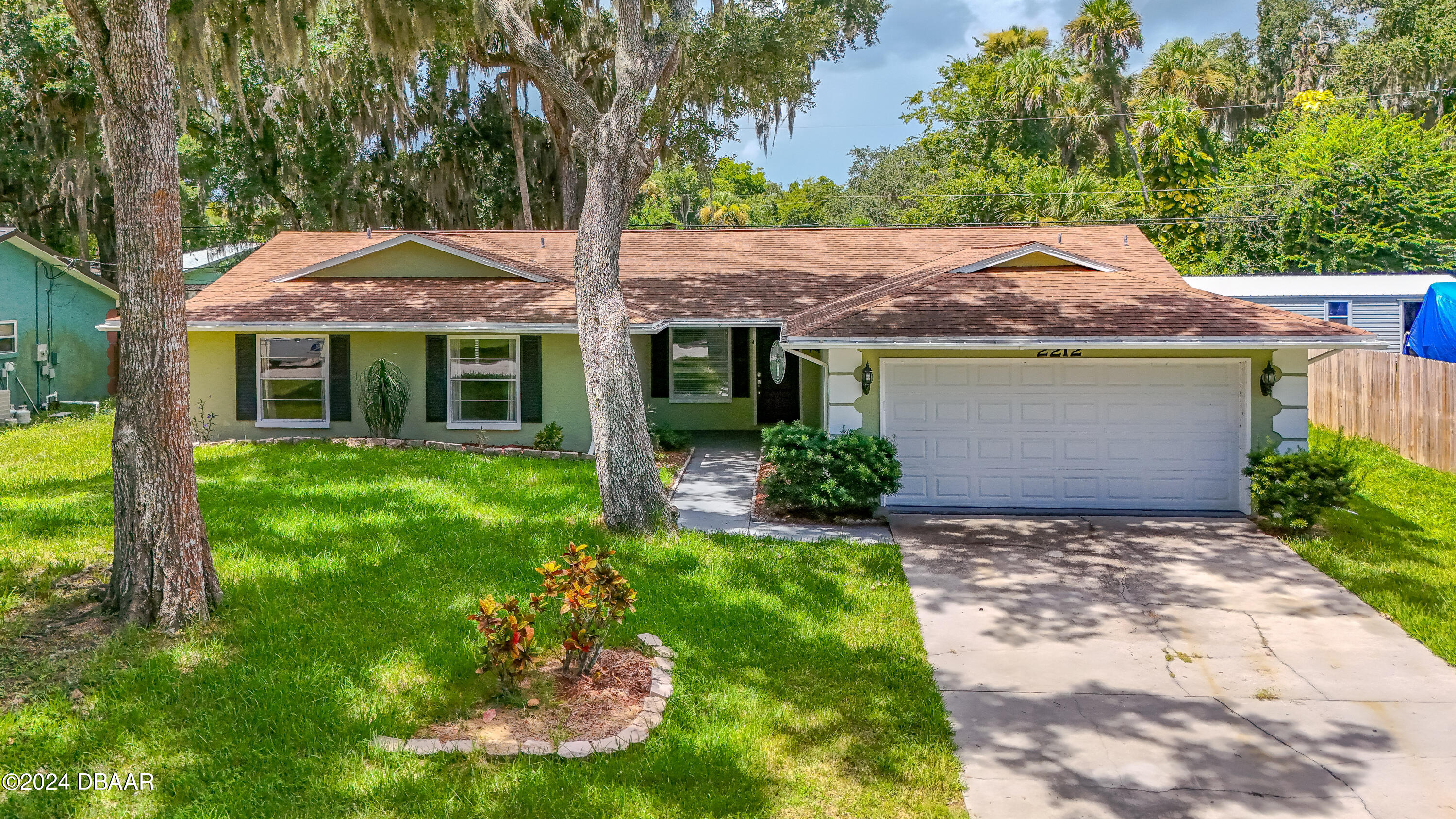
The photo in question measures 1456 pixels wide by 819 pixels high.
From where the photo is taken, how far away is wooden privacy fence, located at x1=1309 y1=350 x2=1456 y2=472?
521 inches

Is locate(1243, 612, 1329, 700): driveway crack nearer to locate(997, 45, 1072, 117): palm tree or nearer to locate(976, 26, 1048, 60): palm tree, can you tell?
locate(997, 45, 1072, 117): palm tree

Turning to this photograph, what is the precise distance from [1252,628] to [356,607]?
6713 mm

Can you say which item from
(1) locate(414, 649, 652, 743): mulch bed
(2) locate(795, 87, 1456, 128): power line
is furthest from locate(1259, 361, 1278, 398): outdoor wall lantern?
(2) locate(795, 87, 1456, 128): power line

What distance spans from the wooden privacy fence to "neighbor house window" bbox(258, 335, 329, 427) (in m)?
16.4

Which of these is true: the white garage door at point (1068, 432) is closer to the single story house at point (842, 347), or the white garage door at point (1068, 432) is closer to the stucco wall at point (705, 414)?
the single story house at point (842, 347)

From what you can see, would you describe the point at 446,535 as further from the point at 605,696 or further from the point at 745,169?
the point at 745,169

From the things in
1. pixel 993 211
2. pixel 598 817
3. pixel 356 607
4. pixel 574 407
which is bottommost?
pixel 598 817

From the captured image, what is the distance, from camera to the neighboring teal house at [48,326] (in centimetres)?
1930

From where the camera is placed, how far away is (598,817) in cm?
439

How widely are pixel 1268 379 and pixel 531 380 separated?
1001 centimetres

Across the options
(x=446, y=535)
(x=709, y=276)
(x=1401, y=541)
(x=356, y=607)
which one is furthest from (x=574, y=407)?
(x=1401, y=541)

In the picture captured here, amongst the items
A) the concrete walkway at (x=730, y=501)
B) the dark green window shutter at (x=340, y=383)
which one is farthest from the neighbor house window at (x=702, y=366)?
the dark green window shutter at (x=340, y=383)

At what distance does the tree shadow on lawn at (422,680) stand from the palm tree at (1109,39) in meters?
33.9

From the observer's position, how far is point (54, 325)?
20531 mm
